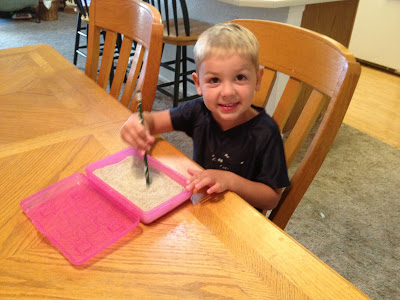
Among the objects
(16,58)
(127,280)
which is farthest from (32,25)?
(127,280)

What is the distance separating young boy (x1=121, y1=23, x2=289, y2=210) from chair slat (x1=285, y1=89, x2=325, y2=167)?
0.04 m

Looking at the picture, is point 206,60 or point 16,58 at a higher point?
point 206,60

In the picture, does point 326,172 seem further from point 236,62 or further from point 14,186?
point 14,186

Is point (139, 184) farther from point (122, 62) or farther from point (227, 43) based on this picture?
point (122, 62)

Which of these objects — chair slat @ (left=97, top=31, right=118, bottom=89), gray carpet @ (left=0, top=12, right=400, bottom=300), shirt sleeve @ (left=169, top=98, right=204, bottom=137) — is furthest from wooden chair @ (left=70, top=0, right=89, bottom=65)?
shirt sleeve @ (left=169, top=98, right=204, bottom=137)

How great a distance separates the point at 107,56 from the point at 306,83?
2.35 feet

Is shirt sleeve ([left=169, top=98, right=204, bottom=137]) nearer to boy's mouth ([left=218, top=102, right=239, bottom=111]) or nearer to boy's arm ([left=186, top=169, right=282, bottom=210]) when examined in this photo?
boy's mouth ([left=218, top=102, right=239, bottom=111])

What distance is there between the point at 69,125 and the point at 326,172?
1.67 meters

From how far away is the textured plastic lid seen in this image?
0.56 metres

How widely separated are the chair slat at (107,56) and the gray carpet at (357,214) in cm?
106

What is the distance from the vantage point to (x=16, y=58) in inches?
49.4

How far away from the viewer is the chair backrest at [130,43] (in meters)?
0.97

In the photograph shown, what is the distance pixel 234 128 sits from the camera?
908 millimetres

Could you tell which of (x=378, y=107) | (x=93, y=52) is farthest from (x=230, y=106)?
(x=378, y=107)
